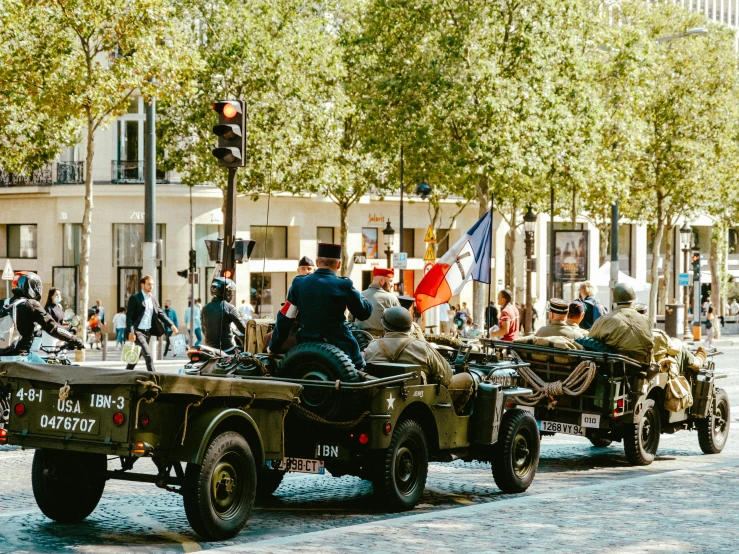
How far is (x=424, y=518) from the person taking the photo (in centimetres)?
923

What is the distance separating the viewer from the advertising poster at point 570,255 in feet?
109

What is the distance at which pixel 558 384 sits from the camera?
40.9ft

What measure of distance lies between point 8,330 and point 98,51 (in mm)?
16809

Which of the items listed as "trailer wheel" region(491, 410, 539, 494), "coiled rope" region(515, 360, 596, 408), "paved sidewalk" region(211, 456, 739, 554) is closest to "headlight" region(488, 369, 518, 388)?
"trailer wheel" region(491, 410, 539, 494)

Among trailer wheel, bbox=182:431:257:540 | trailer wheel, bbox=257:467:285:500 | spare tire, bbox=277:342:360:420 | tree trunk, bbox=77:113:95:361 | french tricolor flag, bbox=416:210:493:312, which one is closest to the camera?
trailer wheel, bbox=182:431:257:540

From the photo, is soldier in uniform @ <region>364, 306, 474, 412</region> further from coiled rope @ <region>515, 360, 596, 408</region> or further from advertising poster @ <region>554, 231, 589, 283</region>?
advertising poster @ <region>554, 231, 589, 283</region>

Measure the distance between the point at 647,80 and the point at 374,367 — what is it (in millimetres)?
32655

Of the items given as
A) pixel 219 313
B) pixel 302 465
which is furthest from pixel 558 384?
pixel 219 313

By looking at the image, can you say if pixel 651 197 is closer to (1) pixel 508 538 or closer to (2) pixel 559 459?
(2) pixel 559 459

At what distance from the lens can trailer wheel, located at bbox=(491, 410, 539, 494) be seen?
1079 centimetres

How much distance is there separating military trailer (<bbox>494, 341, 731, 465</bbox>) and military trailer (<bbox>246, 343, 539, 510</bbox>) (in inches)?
73.0

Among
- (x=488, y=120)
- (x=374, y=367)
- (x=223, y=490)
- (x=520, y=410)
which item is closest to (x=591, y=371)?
(x=520, y=410)

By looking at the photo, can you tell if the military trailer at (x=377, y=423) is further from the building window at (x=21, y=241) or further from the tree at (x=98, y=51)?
the building window at (x=21, y=241)

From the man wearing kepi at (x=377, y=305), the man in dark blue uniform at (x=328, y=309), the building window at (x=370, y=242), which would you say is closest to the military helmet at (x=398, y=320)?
the man in dark blue uniform at (x=328, y=309)
